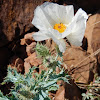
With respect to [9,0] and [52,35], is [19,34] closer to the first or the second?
[9,0]

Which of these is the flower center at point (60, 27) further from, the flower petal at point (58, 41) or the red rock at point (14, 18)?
the red rock at point (14, 18)

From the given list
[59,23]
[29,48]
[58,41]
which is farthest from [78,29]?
[29,48]

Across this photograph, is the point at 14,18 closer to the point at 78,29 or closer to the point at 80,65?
the point at 80,65

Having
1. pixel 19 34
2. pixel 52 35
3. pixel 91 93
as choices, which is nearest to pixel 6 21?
pixel 19 34

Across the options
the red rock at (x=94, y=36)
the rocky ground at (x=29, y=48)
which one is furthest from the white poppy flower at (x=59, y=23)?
the red rock at (x=94, y=36)

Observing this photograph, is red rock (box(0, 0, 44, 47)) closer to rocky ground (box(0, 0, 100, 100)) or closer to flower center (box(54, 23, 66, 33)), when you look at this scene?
rocky ground (box(0, 0, 100, 100))

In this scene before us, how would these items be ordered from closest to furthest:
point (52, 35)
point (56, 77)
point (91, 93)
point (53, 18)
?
point (52, 35) < point (53, 18) < point (56, 77) < point (91, 93)

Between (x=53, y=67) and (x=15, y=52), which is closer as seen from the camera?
(x=53, y=67)
